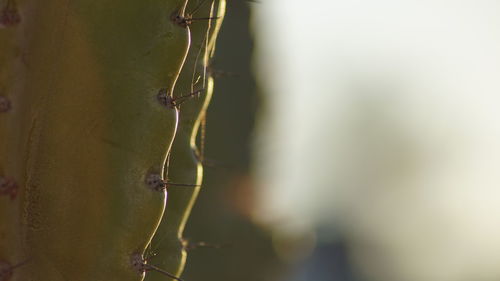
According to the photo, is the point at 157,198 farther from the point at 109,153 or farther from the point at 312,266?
the point at 312,266

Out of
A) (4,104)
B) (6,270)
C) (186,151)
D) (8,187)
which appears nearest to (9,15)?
(4,104)

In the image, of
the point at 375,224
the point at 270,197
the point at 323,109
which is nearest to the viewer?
the point at 270,197

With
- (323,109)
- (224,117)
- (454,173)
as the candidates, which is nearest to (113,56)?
(224,117)

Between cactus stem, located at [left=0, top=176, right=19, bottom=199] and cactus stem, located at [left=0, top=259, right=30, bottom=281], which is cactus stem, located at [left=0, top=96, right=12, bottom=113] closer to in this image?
cactus stem, located at [left=0, top=176, right=19, bottom=199]

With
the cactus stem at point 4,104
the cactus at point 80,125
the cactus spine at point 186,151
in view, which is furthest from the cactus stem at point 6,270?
the cactus spine at point 186,151

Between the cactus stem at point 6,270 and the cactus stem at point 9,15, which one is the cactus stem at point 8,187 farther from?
the cactus stem at point 9,15

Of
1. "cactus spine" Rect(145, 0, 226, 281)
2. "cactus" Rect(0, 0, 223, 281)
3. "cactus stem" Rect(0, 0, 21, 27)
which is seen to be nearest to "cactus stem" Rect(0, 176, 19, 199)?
"cactus" Rect(0, 0, 223, 281)

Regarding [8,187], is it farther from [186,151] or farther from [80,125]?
[186,151]

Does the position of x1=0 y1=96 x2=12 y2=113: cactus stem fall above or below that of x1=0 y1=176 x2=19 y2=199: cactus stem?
above
